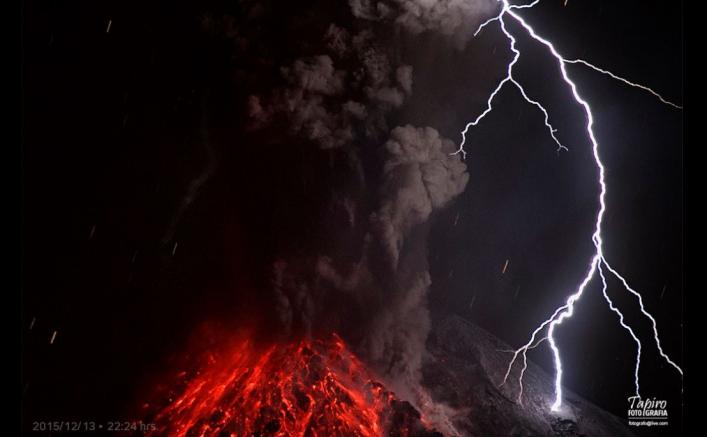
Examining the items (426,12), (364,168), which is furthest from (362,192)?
(426,12)

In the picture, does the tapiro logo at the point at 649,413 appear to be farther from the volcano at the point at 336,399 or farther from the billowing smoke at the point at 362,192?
the billowing smoke at the point at 362,192

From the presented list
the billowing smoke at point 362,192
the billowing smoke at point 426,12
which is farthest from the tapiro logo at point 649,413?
the billowing smoke at point 426,12

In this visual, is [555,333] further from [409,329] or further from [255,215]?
[255,215]

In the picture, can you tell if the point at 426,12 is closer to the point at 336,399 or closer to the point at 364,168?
the point at 364,168

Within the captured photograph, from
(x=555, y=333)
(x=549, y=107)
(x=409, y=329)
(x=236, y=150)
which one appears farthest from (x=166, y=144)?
(x=555, y=333)

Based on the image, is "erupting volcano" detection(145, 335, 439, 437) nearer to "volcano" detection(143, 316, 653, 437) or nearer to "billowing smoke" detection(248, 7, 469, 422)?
"volcano" detection(143, 316, 653, 437)

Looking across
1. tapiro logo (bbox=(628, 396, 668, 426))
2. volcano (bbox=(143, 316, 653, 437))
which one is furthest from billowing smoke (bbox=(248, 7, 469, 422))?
tapiro logo (bbox=(628, 396, 668, 426))
